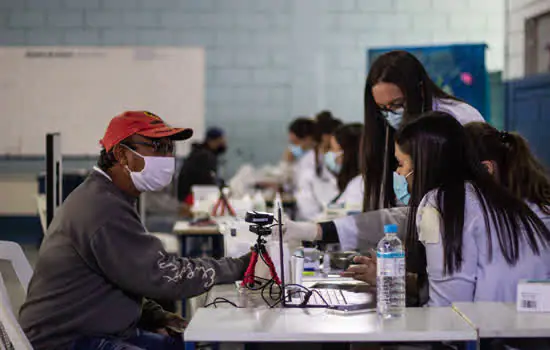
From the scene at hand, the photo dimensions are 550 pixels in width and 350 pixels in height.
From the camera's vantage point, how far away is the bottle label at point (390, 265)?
231cm

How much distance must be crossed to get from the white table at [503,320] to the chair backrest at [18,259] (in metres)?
1.34

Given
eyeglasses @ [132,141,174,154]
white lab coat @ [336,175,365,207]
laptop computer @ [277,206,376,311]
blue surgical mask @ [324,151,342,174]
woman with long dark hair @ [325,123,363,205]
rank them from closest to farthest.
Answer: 1. laptop computer @ [277,206,376,311]
2. eyeglasses @ [132,141,174,154]
3. white lab coat @ [336,175,365,207]
4. woman with long dark hair @ [325,123,363,205]
5. blue surgical mask @ [324,151,342,174]

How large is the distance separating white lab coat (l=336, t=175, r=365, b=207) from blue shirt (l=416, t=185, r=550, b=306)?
7.44 feet

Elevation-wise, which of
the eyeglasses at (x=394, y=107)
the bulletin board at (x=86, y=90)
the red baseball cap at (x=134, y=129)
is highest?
the bulletin board at (x=86, y=90)

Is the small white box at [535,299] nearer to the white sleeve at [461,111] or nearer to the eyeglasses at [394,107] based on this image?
the white sleeve at [461,111]

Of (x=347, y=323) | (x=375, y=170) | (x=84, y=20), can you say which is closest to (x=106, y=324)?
(x=347, y=323)

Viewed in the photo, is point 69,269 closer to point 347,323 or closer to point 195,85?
point 347,323

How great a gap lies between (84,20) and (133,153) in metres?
6.22

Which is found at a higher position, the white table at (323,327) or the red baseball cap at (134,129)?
the red baseball cap at (134,129)

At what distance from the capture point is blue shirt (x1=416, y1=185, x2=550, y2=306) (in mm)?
2395

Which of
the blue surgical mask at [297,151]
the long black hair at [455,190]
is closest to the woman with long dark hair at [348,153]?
the blue surgical mask at [297,151]

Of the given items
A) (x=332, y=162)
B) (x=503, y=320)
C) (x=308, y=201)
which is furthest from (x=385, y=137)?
(x=308, y=201)

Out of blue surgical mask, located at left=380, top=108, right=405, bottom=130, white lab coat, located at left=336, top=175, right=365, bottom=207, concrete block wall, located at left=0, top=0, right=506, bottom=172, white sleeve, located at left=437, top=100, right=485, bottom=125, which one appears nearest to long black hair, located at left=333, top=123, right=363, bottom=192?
white lab coat, located at left=336, top=175, right=365, bottom=207

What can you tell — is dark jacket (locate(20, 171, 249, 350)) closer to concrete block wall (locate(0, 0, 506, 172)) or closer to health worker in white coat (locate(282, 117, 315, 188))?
health worker in white coat (locate(282, 117, 315, 188))
